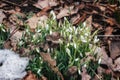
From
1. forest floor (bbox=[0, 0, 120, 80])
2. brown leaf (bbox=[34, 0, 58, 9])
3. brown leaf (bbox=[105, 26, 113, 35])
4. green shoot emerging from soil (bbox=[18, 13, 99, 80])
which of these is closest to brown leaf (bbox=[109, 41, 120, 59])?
forest floor (bbox=[0, 0, 120, 80])

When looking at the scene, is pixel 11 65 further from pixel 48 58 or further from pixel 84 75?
Result: pixel 84 75

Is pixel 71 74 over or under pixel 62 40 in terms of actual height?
under

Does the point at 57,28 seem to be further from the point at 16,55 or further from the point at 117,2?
the point at 117,2

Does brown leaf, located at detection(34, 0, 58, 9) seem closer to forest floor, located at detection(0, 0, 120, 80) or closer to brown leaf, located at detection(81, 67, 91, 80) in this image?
forest floor, located at detection(0, 0, 120, 80)

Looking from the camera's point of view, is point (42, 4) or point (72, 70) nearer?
point (72, 70)

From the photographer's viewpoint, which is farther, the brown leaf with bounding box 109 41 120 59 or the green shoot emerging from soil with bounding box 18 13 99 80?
the brown leaf with bounding box 109 41 120 59

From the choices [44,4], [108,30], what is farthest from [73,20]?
[44,4]

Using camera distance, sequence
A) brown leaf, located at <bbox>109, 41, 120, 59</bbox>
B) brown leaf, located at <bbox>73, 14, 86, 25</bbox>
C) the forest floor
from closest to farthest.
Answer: the forest floor < brown leaf, located at <bbox>109, 41, 120, 59</bbox> < brown leaf, located at <bbox>73, 14, 86, 25</bbox>

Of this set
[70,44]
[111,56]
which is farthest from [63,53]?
[111,56]
